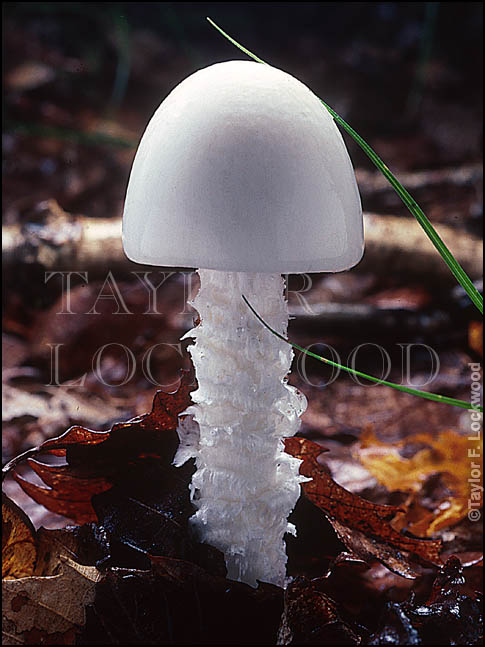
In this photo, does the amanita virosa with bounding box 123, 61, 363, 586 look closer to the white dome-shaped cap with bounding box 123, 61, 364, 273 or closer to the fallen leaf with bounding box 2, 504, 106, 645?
the white dome-shaped cap with bounding box 123, 61, 364, 273

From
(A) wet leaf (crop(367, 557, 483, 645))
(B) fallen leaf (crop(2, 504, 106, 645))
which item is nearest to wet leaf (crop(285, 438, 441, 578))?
(A) wet leaf (crop(367, 557, 483, 645))

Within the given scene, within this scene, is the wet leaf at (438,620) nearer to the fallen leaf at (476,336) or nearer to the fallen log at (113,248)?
the fallen leaf at (476,336)

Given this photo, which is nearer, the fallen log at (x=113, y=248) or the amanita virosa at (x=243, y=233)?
the amanita virosa at (x=243, y=233)

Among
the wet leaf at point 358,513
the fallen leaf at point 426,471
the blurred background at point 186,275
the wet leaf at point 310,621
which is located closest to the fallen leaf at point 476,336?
the blurred background at point 186,275

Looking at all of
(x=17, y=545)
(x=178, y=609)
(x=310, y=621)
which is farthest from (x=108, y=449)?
(x=310, y=621)

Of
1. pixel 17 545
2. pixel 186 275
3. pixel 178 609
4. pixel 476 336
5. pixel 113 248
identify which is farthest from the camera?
pixel 186 275

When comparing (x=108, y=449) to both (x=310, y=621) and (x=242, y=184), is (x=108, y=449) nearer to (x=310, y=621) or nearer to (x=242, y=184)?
(x=310, y=621)

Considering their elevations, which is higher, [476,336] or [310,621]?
[476,336]
